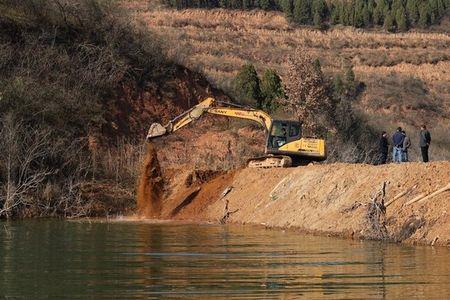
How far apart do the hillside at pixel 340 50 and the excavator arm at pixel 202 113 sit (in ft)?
179

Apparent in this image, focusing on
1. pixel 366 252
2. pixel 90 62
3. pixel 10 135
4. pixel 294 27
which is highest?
pixel 294 27

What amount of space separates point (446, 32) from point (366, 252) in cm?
11364

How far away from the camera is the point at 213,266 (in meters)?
22.8

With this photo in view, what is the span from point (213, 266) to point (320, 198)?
13.7 metres

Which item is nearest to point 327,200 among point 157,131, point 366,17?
point 157,131

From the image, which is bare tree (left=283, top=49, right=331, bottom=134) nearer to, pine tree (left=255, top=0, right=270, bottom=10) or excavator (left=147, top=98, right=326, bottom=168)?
excavator (left=147, top=98, right=326, bottom=168)

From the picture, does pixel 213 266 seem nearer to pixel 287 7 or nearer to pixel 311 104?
pixel 311 104

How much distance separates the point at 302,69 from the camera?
6925cm

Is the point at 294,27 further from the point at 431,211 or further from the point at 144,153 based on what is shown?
the point at 431,211

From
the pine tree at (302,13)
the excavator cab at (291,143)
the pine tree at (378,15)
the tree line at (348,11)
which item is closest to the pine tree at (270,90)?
the excavator cab at (291,143)

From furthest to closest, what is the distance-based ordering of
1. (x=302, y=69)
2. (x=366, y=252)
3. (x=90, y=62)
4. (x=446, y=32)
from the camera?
(x=446, y=32), (x=302, y=69), (x=90, y=62), (x=366, y=252)

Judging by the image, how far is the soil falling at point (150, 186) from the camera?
147 ft

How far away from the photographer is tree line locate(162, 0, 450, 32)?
134000 mm

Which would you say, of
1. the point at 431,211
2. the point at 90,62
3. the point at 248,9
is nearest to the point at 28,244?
the point at 431,211
